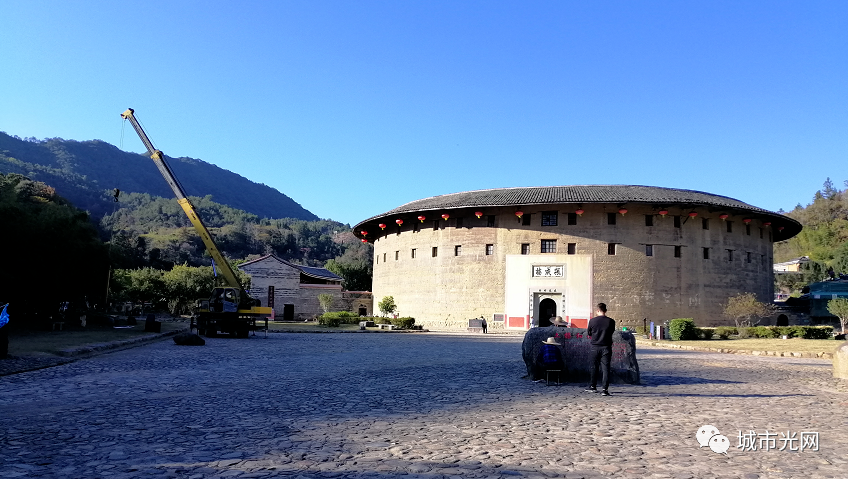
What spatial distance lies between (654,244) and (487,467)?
32222mm

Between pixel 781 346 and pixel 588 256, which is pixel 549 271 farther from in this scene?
pixel 781 346

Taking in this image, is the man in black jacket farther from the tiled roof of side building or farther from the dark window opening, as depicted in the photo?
the dark window opening

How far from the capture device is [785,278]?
71938mm

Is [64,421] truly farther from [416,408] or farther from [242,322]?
[242,322]

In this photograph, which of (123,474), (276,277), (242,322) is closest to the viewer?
(123,474)

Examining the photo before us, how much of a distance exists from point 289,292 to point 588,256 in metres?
28.2

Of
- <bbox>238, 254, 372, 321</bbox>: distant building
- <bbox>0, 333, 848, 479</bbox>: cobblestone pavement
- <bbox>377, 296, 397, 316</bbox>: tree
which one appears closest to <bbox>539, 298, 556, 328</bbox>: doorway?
<bbox>377, 296, 397, 316</bbox>: tree

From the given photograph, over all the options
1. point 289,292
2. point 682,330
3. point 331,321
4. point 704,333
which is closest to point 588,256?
point 704,333

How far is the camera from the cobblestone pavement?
4.30 metres

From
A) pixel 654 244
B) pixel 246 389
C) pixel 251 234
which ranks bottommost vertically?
pixel 246 389

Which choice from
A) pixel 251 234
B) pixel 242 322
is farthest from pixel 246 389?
pixel 251 234

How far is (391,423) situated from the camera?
591 cm

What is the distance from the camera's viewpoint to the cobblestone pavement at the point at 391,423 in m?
4.30

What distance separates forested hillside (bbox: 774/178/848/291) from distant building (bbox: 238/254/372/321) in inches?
2001
